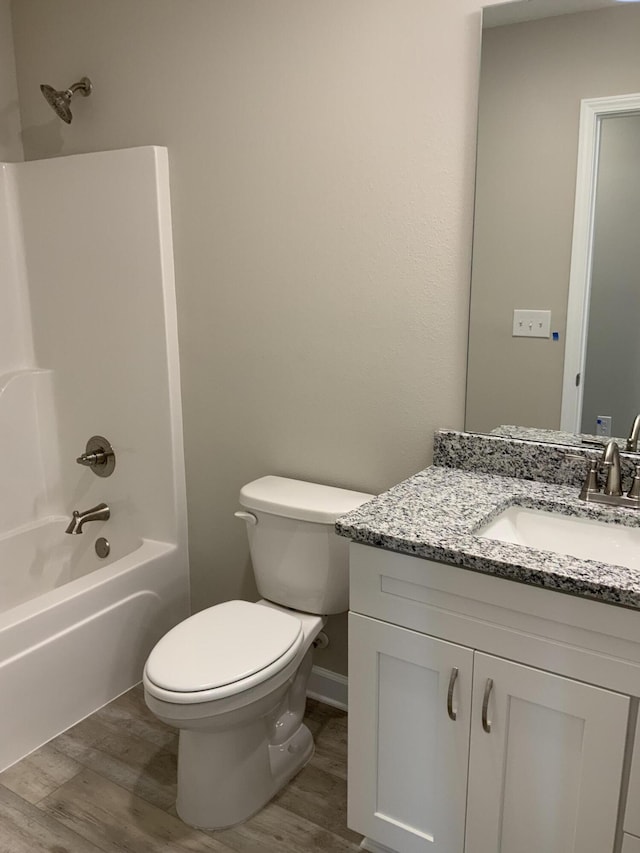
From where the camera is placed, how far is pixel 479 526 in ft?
5.04

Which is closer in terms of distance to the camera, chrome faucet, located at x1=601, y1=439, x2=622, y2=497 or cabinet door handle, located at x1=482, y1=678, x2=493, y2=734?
cabinet door handle, located at x1=482, y1=678, x2=493, y2=734

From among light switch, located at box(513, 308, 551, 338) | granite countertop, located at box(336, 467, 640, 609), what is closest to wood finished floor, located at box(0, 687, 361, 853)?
granite countertop, located at box(336, 467, 640, 609)

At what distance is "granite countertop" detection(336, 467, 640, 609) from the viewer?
4.19 feet

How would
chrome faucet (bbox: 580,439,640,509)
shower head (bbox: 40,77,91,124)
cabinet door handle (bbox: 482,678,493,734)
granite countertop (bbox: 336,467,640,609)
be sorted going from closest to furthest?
granite countertop (bbox: 336,467,640,609)
cabinet door handle (bbox: 482,678,493,734)
chrome faucet (bbox: 580,439,640,509)
shower head (bbox: 40,77,91,124)

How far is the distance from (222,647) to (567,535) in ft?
2.89

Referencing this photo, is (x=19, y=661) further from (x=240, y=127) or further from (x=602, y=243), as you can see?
(x=602, y=243)

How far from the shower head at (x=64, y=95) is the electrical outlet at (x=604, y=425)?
1.99 meters

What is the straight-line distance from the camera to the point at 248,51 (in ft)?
6.91

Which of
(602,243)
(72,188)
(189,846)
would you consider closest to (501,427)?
(602,243)

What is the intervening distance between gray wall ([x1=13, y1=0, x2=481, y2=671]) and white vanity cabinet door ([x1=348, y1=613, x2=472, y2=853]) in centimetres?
65

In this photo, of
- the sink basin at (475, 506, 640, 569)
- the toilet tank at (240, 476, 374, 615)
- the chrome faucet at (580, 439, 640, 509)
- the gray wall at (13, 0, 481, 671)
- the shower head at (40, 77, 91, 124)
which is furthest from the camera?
the shower head at (40, 77, 91, 124)

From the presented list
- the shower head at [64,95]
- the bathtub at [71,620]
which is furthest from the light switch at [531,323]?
the shower head at [64,95]

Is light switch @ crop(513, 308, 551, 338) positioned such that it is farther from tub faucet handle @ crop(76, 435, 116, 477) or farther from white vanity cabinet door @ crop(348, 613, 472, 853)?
tub faucet handle @ crop(76, 435, 116, 477)

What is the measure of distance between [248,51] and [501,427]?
4.33ft
